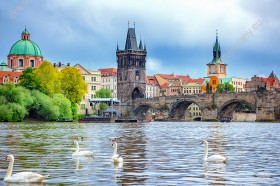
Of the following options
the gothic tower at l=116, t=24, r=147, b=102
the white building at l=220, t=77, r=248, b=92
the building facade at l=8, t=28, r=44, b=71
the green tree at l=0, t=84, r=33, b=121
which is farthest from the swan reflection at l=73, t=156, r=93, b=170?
the white building at l=220, t=77, r=248, b=92

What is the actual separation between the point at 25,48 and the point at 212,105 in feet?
144

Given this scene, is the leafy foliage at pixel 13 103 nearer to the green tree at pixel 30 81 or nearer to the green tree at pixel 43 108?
the green tree at pixel 43 108

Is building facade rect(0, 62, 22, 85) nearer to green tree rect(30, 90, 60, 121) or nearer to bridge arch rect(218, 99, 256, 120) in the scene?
bridge arch rect(218, 99, 256, 120)

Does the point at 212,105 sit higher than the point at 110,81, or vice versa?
the point at 110,81

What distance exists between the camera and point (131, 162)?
874 inches

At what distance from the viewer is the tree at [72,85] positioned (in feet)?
333

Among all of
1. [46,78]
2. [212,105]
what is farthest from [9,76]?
[212,105]

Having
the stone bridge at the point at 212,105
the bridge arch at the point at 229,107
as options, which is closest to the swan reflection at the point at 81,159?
the stone bridge at the point at 212,105

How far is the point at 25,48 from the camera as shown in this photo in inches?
5487

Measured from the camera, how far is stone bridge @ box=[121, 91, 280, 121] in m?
→ 110

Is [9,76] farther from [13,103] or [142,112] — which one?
[13,103]

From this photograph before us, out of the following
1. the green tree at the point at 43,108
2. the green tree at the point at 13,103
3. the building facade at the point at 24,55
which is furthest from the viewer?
the building facade at the point at 24,55

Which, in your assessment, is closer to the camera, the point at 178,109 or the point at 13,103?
the point at 13,103

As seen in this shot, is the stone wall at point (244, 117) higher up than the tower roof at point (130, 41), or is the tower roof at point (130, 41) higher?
the tower roof at point (130, 41)
